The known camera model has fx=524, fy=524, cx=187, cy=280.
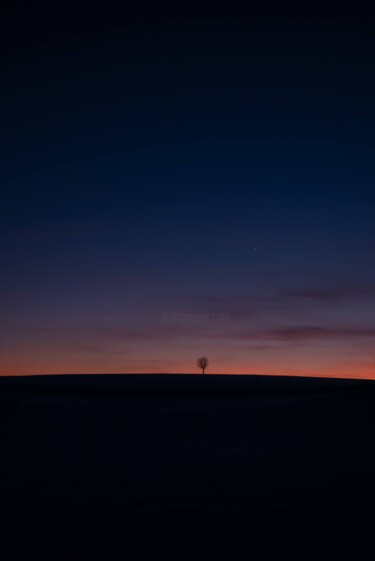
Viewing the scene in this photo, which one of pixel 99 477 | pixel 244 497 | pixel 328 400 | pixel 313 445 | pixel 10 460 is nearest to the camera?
pixel 244 497

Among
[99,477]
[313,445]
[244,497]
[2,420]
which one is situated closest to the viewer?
[244,497]

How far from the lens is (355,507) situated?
12.2 meters

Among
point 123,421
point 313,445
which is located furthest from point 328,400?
point 313,445

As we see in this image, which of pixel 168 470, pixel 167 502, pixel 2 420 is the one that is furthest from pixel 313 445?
pixel 2 420

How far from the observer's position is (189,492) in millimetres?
13875

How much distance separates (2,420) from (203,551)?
27.4 meters

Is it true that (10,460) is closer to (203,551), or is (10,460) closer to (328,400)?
(203,551)

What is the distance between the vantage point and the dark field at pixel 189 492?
9.73 metres

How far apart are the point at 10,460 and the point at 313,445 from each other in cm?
1247

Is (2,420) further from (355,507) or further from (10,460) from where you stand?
(355,507)

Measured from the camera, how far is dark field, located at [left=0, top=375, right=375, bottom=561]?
31.9ft

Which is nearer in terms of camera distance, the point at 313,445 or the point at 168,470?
the point at 168,470

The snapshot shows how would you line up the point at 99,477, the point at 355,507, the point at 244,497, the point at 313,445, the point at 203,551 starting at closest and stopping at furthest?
the point at 203,551 → the point at 355,507 → the point at 244,497 → the point at 99,477 → the point at 313,445

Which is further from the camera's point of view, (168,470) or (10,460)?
(10,460)
